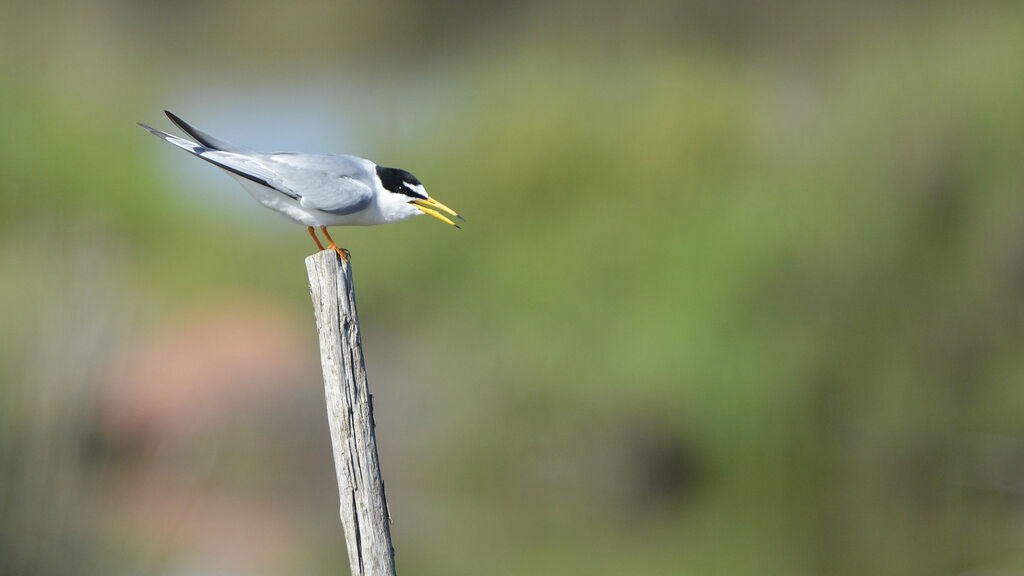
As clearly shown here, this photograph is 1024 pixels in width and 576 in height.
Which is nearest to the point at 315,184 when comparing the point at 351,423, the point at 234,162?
the point at 234,162

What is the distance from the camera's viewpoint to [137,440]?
17.8ft

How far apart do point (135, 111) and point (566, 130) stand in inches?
181

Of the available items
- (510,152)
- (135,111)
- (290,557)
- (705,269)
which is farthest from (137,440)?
(135,111)

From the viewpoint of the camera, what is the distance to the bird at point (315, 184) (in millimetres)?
2586

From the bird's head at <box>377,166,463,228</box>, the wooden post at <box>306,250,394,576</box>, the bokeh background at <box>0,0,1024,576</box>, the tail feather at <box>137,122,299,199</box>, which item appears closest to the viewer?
the wooden post at <box>306,250,394,576</box>

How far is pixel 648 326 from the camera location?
25.8 ft

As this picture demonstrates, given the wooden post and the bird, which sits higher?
the bird

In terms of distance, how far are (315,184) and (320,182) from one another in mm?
17

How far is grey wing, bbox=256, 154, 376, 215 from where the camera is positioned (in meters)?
2.60

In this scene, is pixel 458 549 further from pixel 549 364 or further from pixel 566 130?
pixel 566 130

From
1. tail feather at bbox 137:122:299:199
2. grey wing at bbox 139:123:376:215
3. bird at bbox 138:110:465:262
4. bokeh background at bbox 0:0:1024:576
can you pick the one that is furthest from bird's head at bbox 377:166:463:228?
bokeh background at bbox 0:0:1024:576

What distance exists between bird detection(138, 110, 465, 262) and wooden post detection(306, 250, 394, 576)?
3.6 inches

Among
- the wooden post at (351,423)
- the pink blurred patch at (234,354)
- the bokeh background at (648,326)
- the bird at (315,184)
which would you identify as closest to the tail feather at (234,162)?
the bird at (315,184)

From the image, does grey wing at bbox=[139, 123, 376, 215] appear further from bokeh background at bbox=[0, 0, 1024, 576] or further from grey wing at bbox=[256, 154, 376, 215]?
bokeh background at bbox=[0, 0, 1024, 576]
